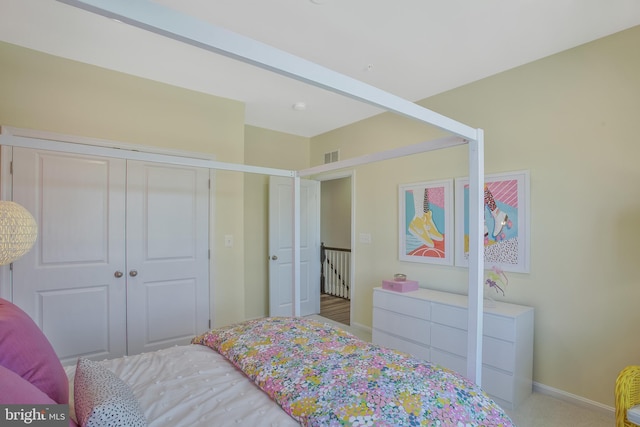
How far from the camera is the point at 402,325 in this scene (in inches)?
119

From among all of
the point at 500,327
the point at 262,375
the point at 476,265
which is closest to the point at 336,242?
the point at 500,327

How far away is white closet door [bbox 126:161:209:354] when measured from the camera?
2.89 meters

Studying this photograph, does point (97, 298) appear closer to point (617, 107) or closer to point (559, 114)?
point (559, 114)

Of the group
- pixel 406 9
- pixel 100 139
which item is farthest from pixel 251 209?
pixel 406 9

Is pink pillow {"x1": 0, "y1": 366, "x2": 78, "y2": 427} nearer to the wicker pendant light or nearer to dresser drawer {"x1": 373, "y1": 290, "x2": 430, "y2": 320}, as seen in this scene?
the wicker pendant light

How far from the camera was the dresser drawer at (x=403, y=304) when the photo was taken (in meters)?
2.85

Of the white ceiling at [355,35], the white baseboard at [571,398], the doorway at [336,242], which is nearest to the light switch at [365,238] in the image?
the doorway at [336,242]

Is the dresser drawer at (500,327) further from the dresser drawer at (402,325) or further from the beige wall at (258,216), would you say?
the beige wall at (258,216)

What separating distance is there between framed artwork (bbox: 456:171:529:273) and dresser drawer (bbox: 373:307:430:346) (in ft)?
2.66

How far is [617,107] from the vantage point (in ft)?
7.09

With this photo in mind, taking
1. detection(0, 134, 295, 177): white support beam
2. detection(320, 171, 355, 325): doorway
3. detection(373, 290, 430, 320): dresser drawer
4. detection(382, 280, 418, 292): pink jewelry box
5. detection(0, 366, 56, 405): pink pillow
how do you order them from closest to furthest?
detection(0, 366, 56, 405): pink pillow < detection(0, 134, 295, 177): white support beam < detection(373, 290, 430, 320): dresser drawer < detection(382, 280, 418, 292): pink jewelry box < detection(320, 171, 355, 325): doorway

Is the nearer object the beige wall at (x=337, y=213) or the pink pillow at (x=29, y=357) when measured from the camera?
the pink pillow at (x=29, y=357)

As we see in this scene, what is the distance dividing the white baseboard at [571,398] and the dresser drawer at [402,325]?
89cm

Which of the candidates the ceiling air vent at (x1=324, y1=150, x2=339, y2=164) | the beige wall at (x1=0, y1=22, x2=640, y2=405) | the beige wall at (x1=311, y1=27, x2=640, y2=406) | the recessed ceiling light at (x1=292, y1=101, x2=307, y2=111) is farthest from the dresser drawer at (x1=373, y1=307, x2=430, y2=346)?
the recessed ceiling light at (x1=292, y1=101, x2=307, y2=111)
